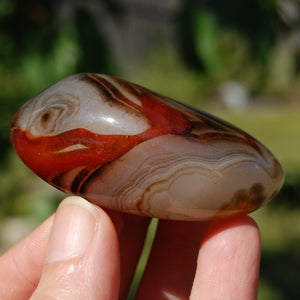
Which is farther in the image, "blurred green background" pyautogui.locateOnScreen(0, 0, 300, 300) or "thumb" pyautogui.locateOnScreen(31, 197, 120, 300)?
"blurred green background" pyautogui.locateOnScreen(0, 0, 300, 300)

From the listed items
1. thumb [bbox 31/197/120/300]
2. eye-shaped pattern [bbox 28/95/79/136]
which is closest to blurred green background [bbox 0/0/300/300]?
eye-shaped pattern [bbox 28/95/79/136]

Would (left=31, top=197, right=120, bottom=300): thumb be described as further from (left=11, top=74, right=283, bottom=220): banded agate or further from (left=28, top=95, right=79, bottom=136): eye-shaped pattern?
(left=28, top=95, right=79, bottom=136): eye-shaped pattern

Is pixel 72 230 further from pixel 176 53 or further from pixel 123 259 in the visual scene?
pixel 176 53

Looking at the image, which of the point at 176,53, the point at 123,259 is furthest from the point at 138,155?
the point at 176,53

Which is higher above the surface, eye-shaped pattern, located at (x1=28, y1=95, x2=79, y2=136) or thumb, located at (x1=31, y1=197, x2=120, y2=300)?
eye-shaped pattern, located at (x1=28, y1=95, x2=79, y2=136)

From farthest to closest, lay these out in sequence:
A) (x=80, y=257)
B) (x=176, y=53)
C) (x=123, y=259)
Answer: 1. (x=176, y=53)
2. (x=123, y=259)
3. (x=80, y=257)

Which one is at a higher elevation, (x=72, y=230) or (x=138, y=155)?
(x=138, y=155)
